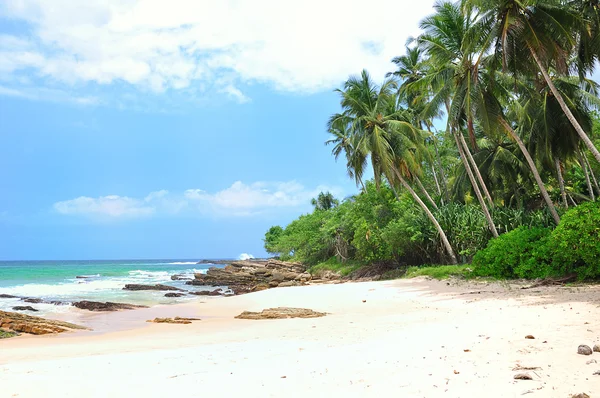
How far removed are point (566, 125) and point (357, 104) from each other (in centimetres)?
1054

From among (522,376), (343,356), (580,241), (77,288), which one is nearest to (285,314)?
(343,356)

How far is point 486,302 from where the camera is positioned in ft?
33.0

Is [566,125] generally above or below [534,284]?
above

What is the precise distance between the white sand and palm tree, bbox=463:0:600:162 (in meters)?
7.26

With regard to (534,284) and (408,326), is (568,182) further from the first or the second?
(408,326)

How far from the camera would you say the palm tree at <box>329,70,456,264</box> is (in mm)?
21719

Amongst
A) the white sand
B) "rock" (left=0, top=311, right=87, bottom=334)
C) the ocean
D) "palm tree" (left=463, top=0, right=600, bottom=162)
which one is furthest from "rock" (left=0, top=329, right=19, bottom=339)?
"palm tree" (left=463, top=0, right=600, bottom=162)

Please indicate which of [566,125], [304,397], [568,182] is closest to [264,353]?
[304,397]

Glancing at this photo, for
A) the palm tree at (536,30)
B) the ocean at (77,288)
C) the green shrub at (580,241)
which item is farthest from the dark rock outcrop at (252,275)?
the palm tree at (536,30)

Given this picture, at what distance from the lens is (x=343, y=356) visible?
5.32 meters

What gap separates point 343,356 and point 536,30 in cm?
1291

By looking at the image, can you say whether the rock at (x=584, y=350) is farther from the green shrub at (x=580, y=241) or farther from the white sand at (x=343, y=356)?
the green shrub at (x=580, y=241)

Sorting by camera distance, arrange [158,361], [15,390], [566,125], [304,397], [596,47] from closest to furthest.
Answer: [304,397] < [15,390] < [158,361] < [596,47] < [566,125]

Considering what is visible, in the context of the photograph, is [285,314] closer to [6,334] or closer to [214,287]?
[6,334]
